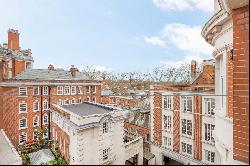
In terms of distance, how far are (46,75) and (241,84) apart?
33.1 meters

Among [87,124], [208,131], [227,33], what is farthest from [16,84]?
[227,33]

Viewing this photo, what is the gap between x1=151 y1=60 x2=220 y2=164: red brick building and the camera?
20875mm

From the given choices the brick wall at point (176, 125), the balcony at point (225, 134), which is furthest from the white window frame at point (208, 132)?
the balcony at point (225, 134)

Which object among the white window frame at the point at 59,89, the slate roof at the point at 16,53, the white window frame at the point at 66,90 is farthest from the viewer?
the slate roof at the point at 16,53

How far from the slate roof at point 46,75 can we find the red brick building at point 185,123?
626 inches

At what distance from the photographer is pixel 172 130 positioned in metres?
24.5

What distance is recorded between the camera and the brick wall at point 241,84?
3988 millimetres

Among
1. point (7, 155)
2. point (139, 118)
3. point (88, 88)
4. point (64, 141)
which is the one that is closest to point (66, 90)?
point (88, 88)

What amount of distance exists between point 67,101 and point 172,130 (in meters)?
17.6

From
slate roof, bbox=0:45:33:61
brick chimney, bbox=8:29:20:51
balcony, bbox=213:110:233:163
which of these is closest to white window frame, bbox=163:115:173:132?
balcony, bbox=213:110:233:163

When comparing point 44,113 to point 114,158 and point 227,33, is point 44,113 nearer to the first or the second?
point 114,158

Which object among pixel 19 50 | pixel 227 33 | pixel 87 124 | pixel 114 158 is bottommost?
pixel 114 158

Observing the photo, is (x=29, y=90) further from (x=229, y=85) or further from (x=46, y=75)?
(x=229, y=85)

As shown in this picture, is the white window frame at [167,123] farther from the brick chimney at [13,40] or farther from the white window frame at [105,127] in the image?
the brick chimney at [13,40]
